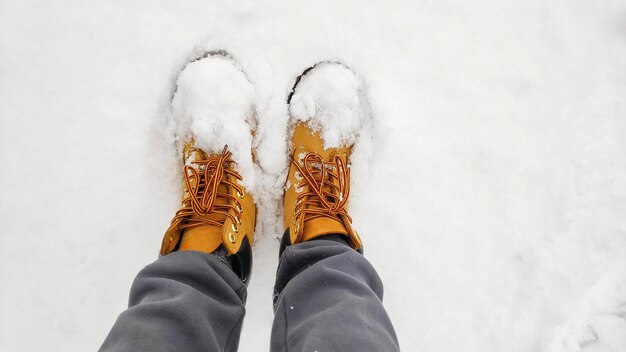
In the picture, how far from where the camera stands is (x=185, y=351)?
0.80 m

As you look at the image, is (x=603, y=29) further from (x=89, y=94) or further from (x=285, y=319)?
(x=89, y=94)

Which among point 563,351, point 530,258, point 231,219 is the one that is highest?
point 231,219

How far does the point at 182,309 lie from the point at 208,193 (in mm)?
455

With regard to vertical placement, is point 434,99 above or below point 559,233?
above

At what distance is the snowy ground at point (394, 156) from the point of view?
1.30 metres

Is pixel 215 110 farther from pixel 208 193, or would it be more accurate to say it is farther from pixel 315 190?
pixel 315 190

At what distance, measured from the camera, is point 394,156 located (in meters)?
1.36

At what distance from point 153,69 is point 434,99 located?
877 millimetres

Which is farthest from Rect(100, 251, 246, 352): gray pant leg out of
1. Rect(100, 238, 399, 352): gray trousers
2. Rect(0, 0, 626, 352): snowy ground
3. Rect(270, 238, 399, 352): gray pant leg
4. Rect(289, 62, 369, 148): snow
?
Rect(289, 62, 369, 148): snow

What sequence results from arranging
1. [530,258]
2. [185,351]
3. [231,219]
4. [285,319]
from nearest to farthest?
[185,351] < [285,319] < [231,219] < [530,258]

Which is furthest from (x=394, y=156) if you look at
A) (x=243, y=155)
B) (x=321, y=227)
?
(x=243, y=155)

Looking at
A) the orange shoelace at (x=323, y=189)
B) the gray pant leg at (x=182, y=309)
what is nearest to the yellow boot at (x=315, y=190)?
the orange shoelace at (x=323, y=189)

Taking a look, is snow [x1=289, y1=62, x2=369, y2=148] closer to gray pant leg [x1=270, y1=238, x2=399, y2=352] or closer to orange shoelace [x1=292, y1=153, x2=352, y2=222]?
orange shoelace [x1=292, y1=153, x2=352, y2=222]

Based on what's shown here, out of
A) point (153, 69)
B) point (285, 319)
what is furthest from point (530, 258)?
point (153, 69)
